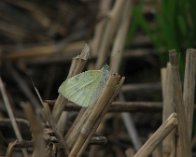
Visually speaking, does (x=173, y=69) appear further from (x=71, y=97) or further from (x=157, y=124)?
(x=157, y=124)

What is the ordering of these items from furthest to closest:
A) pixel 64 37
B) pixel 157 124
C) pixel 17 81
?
1. pixel 64 37
2. pixel 17 81
3. pixel 157 124

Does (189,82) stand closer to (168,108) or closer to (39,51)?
(168,108)

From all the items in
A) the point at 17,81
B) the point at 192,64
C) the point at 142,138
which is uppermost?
the point at 192,64

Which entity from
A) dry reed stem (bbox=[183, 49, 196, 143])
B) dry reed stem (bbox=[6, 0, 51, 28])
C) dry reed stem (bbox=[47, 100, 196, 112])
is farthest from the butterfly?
dry reed stem (bbox=[6, 0, 51, 28])

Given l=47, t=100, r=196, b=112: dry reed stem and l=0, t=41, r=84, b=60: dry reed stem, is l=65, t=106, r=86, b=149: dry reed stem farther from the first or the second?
l=0, t=41, r=84, b=60: dry reed stem

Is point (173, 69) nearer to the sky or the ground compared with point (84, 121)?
nearer to the sky

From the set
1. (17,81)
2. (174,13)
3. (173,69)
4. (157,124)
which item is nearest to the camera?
(173,69)

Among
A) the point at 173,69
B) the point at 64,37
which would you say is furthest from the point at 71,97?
the point at 64,37
